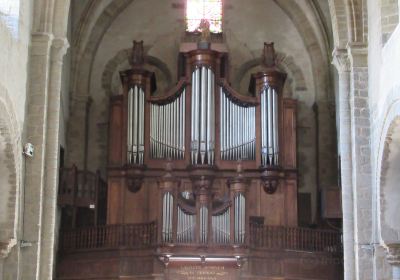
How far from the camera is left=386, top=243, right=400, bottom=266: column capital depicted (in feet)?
64.8

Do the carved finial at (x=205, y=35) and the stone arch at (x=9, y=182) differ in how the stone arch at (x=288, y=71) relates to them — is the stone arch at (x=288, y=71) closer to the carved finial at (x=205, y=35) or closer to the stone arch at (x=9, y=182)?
the carved finial at (x=205, y=35)

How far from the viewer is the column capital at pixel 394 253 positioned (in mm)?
19766

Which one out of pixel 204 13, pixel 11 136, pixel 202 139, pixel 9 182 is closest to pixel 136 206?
pixel 202 139

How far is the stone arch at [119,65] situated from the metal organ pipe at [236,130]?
2770 mm

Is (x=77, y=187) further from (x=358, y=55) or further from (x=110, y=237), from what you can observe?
(x=358, y=55)

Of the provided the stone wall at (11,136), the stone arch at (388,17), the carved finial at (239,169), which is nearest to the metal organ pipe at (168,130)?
the carved finial at (239,169)

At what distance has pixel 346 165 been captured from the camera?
70.5ft

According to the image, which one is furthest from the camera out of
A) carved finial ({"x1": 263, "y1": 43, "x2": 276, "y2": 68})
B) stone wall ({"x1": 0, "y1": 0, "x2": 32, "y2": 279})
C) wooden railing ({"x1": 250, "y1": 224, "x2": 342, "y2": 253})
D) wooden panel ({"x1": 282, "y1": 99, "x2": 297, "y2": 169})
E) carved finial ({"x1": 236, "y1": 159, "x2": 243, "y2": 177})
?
carved finial ({"x1": 263, "y1": 43, "x2": 276, "y2": 68})

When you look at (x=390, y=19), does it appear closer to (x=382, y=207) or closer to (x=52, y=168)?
(x=382, y=207)

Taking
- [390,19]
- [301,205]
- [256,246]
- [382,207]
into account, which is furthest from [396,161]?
[301,205]

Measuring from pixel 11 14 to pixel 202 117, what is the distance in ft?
23.7

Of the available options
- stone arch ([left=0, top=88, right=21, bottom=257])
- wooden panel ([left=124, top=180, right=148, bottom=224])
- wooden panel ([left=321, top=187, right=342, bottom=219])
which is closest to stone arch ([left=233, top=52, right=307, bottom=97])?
wooden panel ([left=321, top=187, right=342, bottom=219])

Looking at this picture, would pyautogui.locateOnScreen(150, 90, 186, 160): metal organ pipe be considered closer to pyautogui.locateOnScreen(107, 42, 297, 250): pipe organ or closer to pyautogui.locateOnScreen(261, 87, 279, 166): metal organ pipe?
pyautogui.locateOnScreen(107, 42, 297, 250): pipe organ

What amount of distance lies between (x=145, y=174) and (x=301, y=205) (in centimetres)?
449
